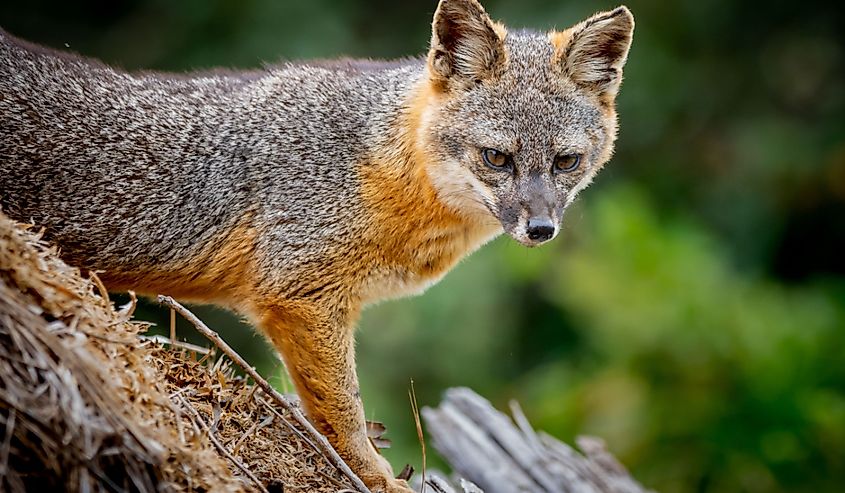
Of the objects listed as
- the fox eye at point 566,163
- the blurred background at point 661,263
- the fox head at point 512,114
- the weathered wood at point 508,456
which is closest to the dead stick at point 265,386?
the fox head at point 512,114

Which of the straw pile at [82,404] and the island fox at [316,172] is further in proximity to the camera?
the island fox at [316,172]

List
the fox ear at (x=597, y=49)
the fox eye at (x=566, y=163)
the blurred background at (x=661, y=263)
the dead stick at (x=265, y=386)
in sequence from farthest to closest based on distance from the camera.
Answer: the blurred background at (x=661, y=263) < the fox ear at (x=597, y=49) < the fox eye at (x=566, y=163) < the dead stick at (x=265, y=386)

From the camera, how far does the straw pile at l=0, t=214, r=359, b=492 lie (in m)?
3.35

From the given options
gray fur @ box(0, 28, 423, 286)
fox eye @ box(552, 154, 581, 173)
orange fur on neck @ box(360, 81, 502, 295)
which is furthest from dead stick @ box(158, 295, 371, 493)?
fox eye @ box(552, 154, 581, 173)

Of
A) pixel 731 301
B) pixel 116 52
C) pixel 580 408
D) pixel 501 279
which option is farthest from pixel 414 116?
pixel 116 52

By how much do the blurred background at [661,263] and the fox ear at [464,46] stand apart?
11.6ft

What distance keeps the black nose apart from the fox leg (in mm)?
1039

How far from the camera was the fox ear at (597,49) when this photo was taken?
5.73 meters

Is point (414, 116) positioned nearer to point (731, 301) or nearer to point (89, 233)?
point (89, 233)

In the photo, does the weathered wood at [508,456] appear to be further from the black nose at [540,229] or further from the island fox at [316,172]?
Answer: the black nose at [540,229]

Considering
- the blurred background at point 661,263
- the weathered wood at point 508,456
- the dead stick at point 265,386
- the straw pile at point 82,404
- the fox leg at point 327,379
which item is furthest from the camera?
the blurred background at point 661,263

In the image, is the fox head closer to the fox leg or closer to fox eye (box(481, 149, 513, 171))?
fox eye (box(481, 149, 513, 171))

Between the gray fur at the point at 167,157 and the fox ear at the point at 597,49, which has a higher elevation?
the fox ear at the point at 597,49

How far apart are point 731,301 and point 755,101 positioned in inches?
185
